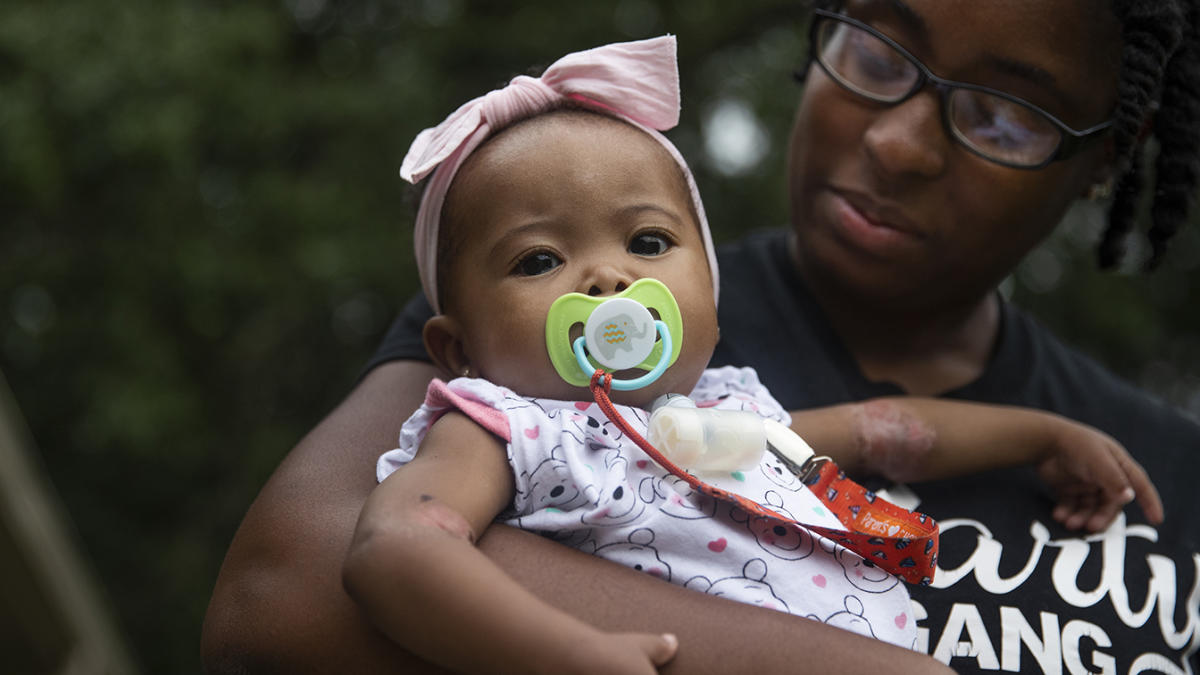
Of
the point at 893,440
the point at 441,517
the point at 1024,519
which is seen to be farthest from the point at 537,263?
the point at 1024,519

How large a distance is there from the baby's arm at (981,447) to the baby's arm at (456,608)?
799 mm

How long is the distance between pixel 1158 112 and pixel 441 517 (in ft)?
5.81

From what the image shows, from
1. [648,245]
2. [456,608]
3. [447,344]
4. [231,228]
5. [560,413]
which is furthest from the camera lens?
[231,228]

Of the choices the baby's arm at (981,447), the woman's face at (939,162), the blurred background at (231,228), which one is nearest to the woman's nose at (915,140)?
the woman's face at (939,162)

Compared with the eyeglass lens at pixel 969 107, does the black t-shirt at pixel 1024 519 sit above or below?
below

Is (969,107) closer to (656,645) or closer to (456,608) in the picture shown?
(656,645)

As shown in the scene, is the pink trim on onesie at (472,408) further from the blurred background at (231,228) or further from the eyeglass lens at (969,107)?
the blurred background at (231,228)

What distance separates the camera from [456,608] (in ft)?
3.83

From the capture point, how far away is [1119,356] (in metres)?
4.66

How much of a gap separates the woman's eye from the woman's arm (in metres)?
0.48

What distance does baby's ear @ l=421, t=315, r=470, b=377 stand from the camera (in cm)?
169

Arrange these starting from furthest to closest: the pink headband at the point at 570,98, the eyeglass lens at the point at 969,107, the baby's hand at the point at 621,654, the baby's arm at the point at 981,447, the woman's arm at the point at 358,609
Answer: the eyeglass lens at the point at 969,107 < the baby's arm at the point at 981,447 < the pink headband at the point at 570,98 < the woman's arm at the point at 358,609 < the baby's hand at the point at 621,654

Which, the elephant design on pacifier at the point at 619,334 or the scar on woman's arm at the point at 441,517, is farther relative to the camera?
the elephant design on pacifier at the point at 619,334

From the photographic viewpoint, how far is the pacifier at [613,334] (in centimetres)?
147
